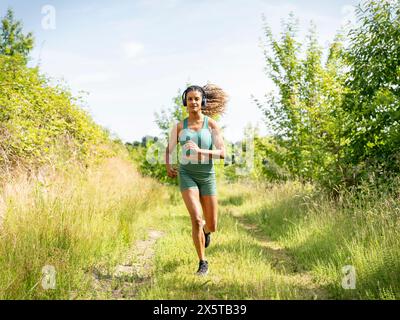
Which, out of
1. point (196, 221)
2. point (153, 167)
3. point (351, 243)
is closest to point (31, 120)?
point (196, 221)

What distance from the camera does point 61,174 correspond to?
25.0 ft

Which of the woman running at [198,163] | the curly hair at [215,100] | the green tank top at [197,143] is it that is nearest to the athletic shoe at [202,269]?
the woman running at [198,163]

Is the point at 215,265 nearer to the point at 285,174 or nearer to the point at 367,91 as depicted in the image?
the point at 367,91

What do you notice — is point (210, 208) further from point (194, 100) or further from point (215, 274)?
point (194, 100)

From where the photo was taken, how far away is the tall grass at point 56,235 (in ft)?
13.1

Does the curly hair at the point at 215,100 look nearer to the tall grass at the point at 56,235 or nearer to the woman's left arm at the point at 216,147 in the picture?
the woman's left arm at the point at 216,147

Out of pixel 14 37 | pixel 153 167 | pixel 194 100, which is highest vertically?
pixel 14 37

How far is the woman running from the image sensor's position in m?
4.98

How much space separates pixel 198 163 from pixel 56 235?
2.00 metres

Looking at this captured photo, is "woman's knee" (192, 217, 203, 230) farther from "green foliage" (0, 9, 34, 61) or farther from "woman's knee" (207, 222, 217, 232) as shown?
"green foliage" (0, 9, 34, 61)

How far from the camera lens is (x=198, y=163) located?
5113 mm

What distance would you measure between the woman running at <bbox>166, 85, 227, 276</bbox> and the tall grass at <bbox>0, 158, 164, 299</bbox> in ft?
4.38

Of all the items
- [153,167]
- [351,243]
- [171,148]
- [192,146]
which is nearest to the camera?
[192,146]
